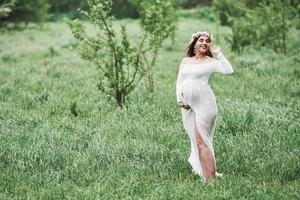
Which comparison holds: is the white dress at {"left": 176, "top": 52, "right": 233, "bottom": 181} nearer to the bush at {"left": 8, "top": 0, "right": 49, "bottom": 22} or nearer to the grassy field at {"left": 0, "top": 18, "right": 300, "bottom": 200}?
the grassy field at {"left": 0, "top": 18, "right": 300, "bottom": 200}

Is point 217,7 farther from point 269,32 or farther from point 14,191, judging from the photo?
point 14,191

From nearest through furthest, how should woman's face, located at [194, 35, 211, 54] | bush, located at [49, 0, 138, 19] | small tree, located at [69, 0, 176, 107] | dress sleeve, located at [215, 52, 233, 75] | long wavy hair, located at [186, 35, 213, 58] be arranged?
dress sleeve, located at [215, 52, 233, 75], woman's face, located at [194, 35, 211, 54], long wavy hair, located at [186, 35, 213, 58], small tree, located at [69, 0, 176, 107], bush, located at [49, 0, 138, 19]

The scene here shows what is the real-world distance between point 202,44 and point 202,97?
2.19ft

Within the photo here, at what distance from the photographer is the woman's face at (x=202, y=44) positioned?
6508 mm

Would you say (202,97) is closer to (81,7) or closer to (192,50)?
(192,50)

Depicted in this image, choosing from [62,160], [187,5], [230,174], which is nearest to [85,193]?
[62,160]

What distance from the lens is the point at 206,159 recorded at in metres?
6.44

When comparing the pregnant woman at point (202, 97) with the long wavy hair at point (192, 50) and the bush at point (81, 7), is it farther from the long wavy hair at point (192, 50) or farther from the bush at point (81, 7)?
the bush at point (81, 7)

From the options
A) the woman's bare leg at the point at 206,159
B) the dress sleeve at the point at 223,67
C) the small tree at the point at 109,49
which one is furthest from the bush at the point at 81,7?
the woman's bare leg at the point at 206,159

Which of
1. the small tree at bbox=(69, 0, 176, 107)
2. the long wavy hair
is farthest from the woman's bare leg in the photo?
the small tree at bbox=(69, 0, 176, 107)

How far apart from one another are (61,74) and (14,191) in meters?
9.22

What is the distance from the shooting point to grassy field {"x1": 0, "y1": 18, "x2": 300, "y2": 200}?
6.23 m

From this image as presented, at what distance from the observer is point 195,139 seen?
6531mm

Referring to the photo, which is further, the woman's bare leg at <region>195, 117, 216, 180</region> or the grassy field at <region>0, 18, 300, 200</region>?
the woman's bare leg at <region>195, 117, 216, 180</region>
